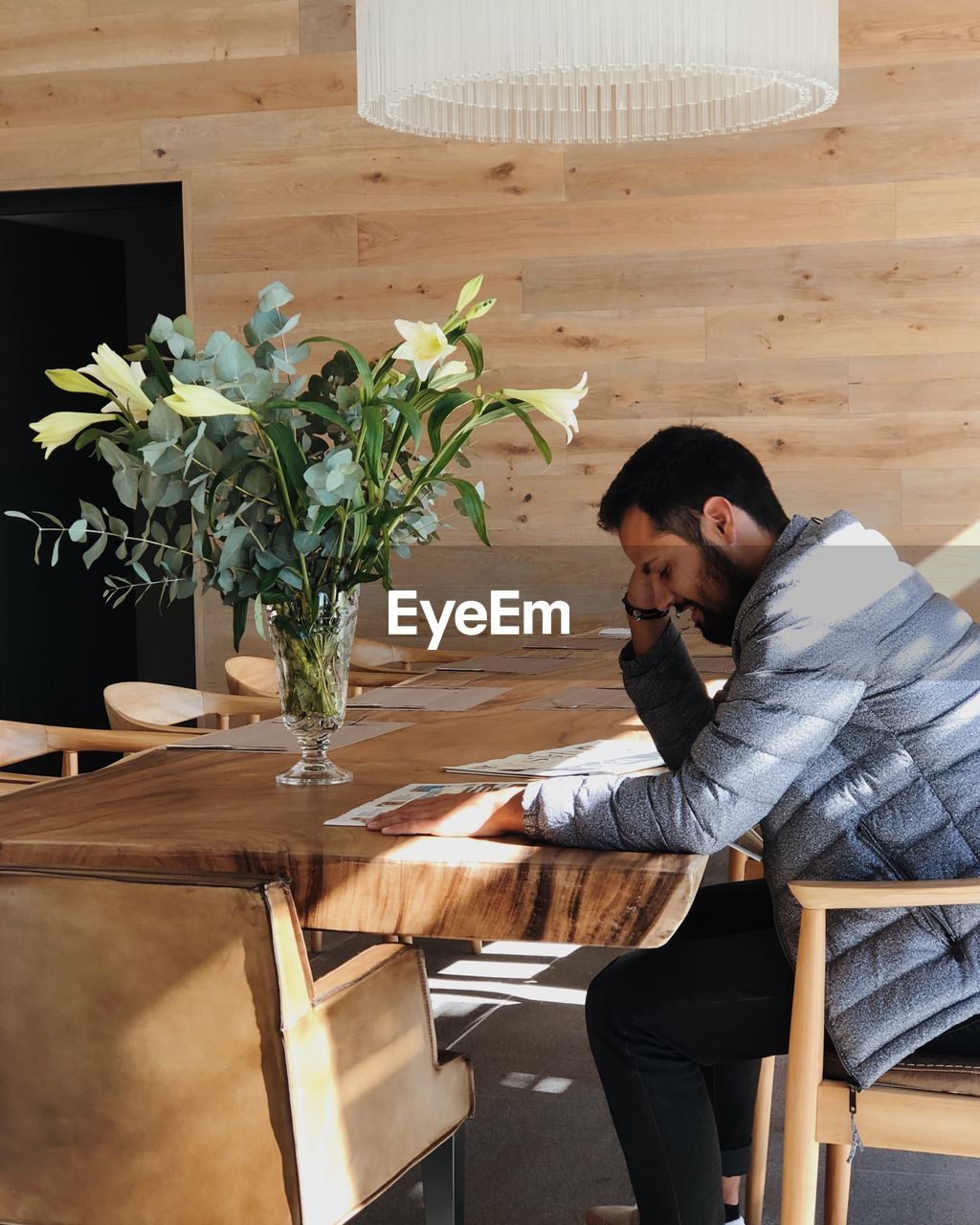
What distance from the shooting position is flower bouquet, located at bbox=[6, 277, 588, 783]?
Answer: 2.02 meters

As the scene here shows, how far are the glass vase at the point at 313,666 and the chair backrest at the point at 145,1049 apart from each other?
2.23 ft

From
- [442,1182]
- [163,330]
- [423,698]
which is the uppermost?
[163,330]

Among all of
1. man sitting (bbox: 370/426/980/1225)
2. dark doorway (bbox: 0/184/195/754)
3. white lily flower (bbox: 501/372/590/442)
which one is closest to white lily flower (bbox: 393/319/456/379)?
white lily flower (bbox: 501/372/590/442)

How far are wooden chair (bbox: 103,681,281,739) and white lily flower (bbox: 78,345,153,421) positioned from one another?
1783mm

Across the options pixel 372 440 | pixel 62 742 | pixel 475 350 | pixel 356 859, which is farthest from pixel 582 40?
pixel 62 742

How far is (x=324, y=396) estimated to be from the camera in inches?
87.5

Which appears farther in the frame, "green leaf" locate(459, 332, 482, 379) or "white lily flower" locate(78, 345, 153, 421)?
"green leaf" locate(459, 332, 482, 379)

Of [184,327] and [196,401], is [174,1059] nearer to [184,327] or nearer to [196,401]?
[196,401]

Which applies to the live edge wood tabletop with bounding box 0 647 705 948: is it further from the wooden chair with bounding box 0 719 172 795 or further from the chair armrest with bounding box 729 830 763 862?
the wooden chair with bounding box 0 719 172 795

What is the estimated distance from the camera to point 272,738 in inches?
108

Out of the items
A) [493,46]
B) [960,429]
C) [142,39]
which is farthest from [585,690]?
[142,39]

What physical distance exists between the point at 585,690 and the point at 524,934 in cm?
183

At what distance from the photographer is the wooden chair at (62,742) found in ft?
10.9

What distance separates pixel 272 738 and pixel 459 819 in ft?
3.28
